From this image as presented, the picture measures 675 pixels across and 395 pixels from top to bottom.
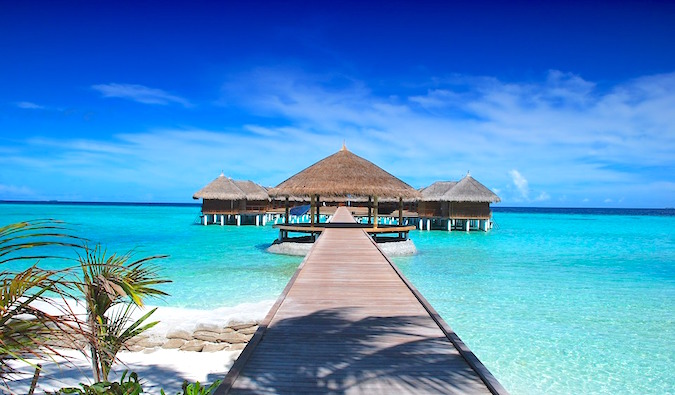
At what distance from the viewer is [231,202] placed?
33.8m

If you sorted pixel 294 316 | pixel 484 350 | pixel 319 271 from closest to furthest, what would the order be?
pixel 294 316 → pixel 484 350 → pixel 319 271

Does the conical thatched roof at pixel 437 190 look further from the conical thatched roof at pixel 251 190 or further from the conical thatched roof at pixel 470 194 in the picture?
the conical thatched roof at pixel 251 190

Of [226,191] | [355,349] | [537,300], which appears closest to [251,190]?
[226,191]

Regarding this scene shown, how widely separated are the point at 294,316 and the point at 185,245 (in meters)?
17.0

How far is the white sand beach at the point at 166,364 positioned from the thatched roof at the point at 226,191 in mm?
25040

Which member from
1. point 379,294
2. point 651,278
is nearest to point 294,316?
point 379,294

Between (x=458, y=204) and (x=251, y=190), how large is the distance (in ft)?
52.6

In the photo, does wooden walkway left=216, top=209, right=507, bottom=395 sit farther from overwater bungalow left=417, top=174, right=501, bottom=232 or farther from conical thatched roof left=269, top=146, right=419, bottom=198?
overwater bungalow left=417, top=174, right=501, bottom=232

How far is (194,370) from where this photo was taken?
5.67 meters

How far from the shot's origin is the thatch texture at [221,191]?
3206cm

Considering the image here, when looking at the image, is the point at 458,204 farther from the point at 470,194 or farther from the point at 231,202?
the point at 231,202

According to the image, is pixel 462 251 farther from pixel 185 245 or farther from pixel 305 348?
pixel 305 348

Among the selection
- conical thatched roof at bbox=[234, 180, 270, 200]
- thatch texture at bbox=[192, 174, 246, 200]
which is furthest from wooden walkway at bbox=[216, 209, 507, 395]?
conical thatched roof at bbox=[234, 180, 270, 200]

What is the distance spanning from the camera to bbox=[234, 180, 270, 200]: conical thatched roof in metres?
34.8
